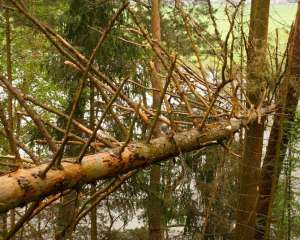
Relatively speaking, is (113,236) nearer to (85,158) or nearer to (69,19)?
(69,19)

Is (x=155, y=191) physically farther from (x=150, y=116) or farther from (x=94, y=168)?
(x=94, y=168)

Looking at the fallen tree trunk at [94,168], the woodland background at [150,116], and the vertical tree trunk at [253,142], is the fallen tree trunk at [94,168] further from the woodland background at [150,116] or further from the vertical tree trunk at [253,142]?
the vertical tree trunk at [253,142]

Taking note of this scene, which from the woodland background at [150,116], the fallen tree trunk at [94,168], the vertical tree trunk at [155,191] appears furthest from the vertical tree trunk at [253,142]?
the vertical tree trunk at [155,191]

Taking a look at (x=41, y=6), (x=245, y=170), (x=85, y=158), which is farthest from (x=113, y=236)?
(x=85, y=158)

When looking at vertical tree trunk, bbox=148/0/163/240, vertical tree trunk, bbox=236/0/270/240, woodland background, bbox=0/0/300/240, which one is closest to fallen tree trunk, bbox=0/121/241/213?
woodland background, bbox=0/0/300/240

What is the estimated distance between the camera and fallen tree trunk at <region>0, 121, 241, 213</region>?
1.70 metres

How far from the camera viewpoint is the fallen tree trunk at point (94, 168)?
5.57 ft

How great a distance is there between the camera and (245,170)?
4.94 metres

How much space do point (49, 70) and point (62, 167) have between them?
6551 millimetres

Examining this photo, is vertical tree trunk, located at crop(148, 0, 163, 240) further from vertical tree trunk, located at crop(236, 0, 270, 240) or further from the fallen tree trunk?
the fallen tree trunk

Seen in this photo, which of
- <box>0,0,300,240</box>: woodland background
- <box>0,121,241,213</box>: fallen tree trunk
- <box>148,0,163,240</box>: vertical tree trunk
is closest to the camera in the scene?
<box>0,121,241,213</box>: fallen tree trunk

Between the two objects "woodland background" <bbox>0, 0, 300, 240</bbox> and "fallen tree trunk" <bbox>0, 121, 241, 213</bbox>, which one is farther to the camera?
"woodland background" <bbox>0, 0, 300, 240</bbox>

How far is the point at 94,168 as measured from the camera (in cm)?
216

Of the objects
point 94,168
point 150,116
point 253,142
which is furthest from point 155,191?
point 94,168
